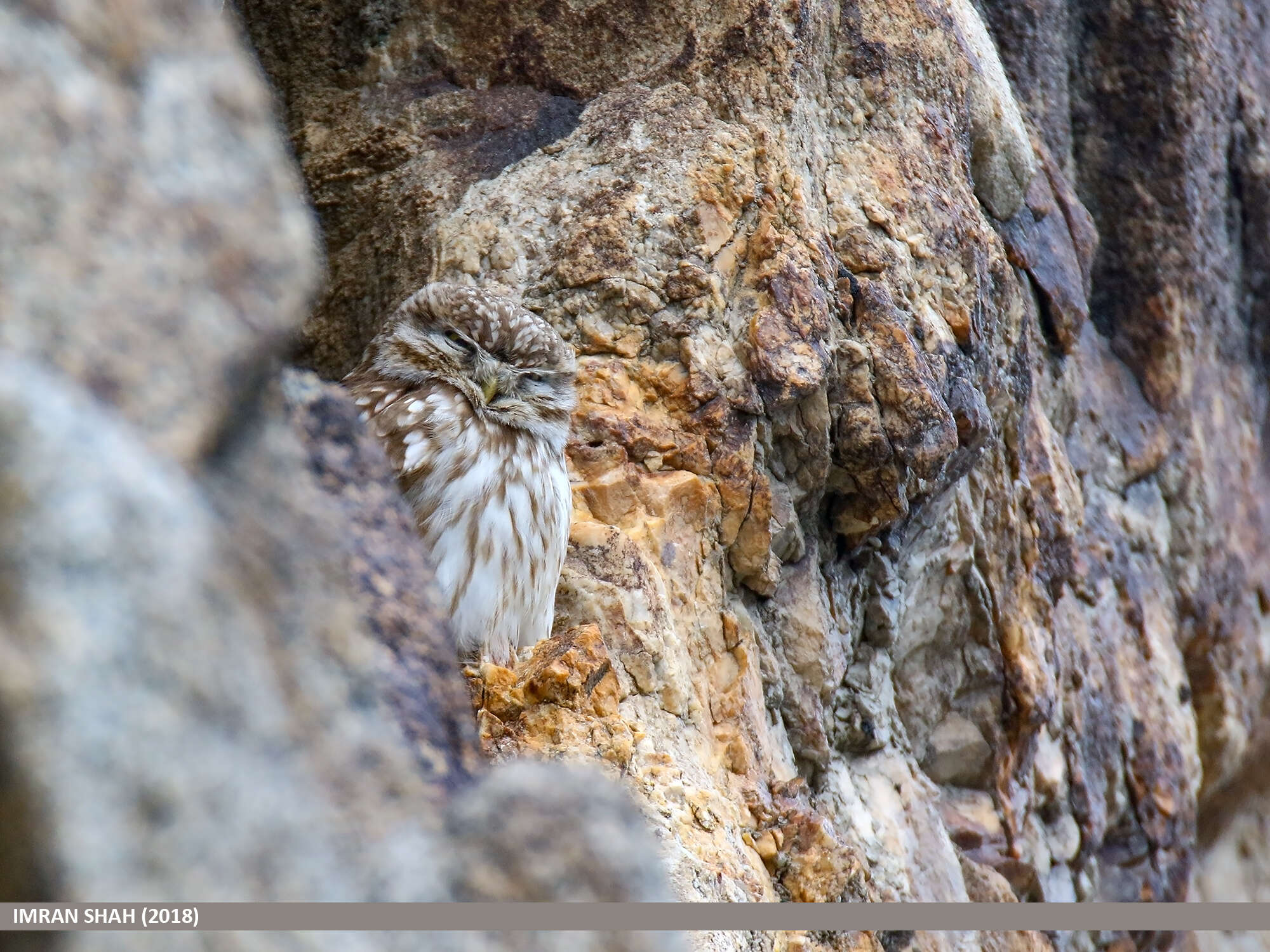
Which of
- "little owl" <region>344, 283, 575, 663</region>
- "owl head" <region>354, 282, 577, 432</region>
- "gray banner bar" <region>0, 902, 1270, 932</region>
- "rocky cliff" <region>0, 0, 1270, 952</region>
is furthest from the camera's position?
"owl head" <region>354, 282, 577, 432</region>

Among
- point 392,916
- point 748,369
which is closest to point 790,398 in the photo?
point 748,369

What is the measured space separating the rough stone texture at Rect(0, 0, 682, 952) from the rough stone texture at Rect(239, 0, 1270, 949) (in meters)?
1.41

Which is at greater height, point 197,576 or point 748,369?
point 197,576

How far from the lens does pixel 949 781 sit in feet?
15.1

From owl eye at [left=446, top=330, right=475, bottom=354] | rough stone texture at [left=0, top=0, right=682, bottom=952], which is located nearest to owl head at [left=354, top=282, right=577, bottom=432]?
owl eye at [left=446, top=330, right=475, bottom=354]

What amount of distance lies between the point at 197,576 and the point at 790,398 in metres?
2.69

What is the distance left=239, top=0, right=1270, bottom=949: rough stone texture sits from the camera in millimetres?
3334

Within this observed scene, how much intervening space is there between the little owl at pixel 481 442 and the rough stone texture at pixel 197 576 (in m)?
1.61

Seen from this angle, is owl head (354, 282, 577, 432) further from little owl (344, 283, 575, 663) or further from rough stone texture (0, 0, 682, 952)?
rough stone texture (0, 0, 682, 952)

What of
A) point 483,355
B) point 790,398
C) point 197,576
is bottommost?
point 790,398

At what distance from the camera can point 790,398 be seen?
359cm

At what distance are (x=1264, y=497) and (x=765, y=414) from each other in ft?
15.4

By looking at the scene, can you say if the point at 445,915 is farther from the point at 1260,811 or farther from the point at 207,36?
the point at 1260,811

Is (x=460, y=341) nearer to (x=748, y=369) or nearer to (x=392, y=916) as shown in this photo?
(x=748, y=369)
